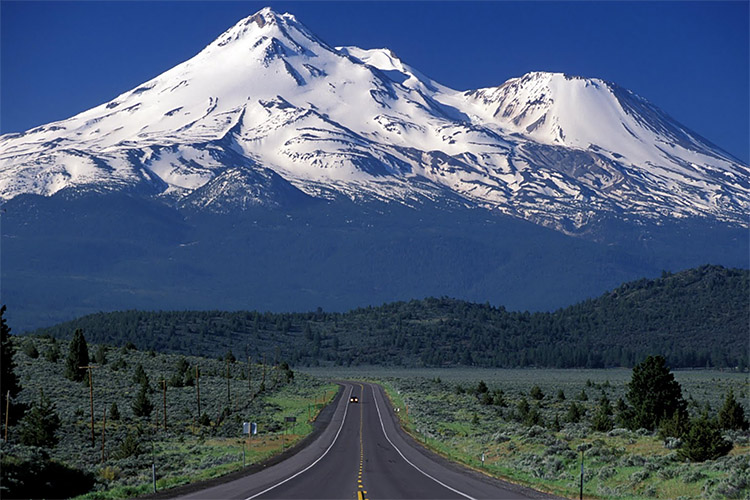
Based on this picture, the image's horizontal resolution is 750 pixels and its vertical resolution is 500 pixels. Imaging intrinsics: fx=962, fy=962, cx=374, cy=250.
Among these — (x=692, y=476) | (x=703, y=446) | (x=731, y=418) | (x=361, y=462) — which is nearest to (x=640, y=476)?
(x=692, y=476)

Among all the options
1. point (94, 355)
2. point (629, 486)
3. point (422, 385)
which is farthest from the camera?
point (422, 385)

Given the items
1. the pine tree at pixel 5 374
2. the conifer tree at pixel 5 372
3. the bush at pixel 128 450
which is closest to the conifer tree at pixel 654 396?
the bush at pixel 128 450

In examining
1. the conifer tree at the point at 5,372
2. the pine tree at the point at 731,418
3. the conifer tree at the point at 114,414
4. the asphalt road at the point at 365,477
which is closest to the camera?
the asphalt road at the point at 365,477

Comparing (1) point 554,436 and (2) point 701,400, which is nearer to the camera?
(1) point 554,436

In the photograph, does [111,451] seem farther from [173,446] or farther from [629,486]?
[629,486]

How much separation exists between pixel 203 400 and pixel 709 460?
50.6 metres

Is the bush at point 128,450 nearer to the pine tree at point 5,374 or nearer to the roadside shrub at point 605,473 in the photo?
the pine tree at point 5,374

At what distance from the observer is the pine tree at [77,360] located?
78312 mm

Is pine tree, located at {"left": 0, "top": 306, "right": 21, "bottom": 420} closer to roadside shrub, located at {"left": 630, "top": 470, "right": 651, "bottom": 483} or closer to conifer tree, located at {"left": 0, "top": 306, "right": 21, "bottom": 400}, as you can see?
conifer tree, located at {"left": 0, "top": 306, "right": 21, "bottom": 400}

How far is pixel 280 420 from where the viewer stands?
74.2m

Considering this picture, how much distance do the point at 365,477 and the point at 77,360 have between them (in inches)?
1858

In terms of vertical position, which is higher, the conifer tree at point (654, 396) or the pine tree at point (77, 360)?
the pine tree at point (77, 360)

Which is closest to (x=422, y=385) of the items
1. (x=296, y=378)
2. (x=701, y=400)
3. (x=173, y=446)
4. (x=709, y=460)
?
(x=296, y=378)

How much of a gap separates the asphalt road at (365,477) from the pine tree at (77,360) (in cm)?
2632
